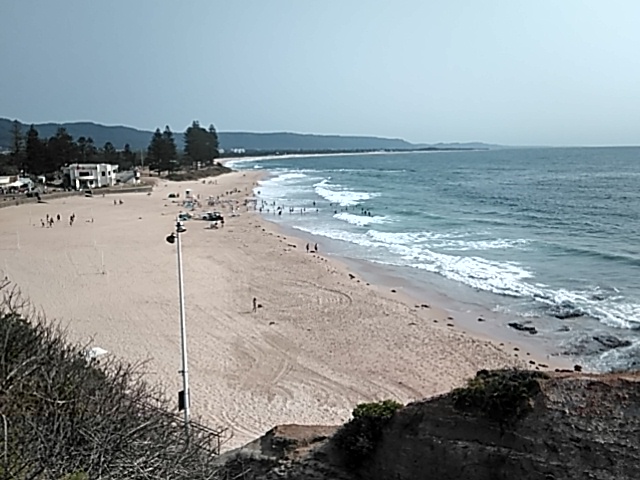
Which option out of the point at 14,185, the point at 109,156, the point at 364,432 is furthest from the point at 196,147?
the point at 364,432

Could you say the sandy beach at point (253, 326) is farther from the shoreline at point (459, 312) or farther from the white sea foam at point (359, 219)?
the white sea foam at point (359, 219)

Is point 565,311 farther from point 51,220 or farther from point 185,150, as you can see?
point 185,150

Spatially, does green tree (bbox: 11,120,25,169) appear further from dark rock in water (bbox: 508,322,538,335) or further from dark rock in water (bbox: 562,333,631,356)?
dark rock in water (bbox: 562,333,631,356)

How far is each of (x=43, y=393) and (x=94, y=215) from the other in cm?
4762

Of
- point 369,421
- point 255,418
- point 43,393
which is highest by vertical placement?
point 43,393

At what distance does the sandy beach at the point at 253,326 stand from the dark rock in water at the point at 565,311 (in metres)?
4.11

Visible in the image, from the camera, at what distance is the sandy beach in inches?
657

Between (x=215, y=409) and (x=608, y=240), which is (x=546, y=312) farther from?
(x=608, y=240)

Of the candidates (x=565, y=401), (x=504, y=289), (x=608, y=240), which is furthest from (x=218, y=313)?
(x=608, y=240)

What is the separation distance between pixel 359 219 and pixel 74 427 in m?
45.2

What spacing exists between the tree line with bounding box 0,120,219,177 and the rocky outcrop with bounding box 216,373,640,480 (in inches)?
3266

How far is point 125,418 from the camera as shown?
845cm

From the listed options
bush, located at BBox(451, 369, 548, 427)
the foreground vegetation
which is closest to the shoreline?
bush, located at BBox(451, 369, 548, 427)

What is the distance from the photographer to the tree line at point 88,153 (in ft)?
272
